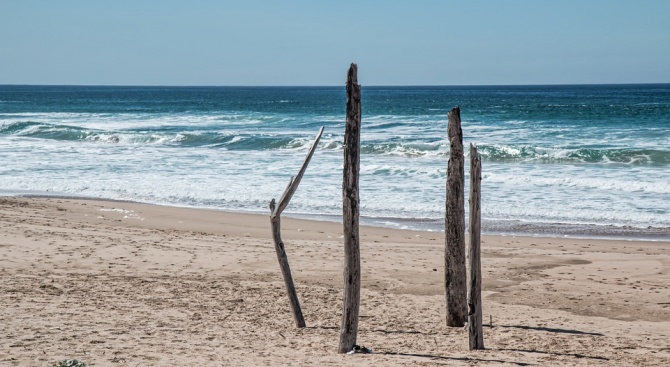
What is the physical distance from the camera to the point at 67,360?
566 cm

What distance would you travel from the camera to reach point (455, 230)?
7.59 m

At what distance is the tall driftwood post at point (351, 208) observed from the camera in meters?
6.14

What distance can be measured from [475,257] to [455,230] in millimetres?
990

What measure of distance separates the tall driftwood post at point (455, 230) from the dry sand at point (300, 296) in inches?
10.1

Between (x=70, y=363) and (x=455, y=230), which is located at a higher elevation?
(x=455, y=230)

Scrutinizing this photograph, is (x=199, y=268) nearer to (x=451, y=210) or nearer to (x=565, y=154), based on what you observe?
(x=451, y=210)

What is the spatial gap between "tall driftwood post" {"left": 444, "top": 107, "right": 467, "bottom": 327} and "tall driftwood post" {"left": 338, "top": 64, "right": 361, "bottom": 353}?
4.36 ft

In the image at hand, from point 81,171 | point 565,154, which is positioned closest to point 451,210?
point 81,171
